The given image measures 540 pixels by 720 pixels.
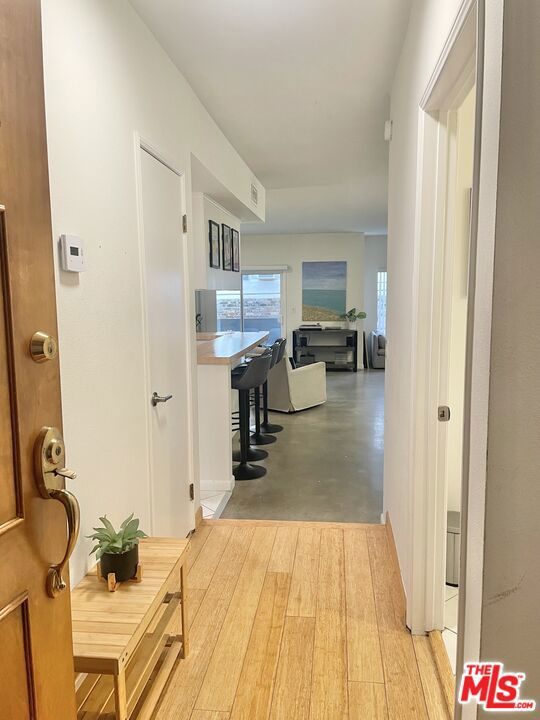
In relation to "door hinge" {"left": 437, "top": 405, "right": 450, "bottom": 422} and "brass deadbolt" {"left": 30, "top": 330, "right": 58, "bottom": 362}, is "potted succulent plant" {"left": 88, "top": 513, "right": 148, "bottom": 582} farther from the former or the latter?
"door hinge" {"left": 437, "top": 405, "right": 450, "bottom": 422}

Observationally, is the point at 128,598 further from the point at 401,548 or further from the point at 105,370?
the point at 401,548

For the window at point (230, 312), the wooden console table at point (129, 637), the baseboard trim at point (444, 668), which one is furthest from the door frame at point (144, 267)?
the window at point (230, 312)

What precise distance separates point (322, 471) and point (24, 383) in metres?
3.66

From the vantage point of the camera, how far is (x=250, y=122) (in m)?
3.23

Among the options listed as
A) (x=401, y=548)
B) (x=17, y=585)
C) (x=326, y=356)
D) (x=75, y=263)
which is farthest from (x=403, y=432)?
(x=326, y=356)

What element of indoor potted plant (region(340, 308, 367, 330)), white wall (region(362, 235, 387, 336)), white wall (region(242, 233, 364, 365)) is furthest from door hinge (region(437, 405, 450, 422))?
white wall (region(362, 235, 387, 336))

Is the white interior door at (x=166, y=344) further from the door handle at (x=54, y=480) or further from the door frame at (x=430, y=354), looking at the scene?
the door handle at (x=54, y=480)

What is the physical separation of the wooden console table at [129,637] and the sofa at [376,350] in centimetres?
822

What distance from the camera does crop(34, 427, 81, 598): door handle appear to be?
0.87m

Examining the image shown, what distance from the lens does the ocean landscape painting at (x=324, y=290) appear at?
9844 mm

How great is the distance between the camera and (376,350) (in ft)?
32.1

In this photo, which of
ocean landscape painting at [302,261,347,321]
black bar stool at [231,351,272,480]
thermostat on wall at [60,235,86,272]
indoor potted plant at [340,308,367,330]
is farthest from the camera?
ocean landscape painting at [302,261,347,321]

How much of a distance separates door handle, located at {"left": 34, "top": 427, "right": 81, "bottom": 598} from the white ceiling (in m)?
1.82

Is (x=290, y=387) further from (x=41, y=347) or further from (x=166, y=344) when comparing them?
(x=41, y=347)
